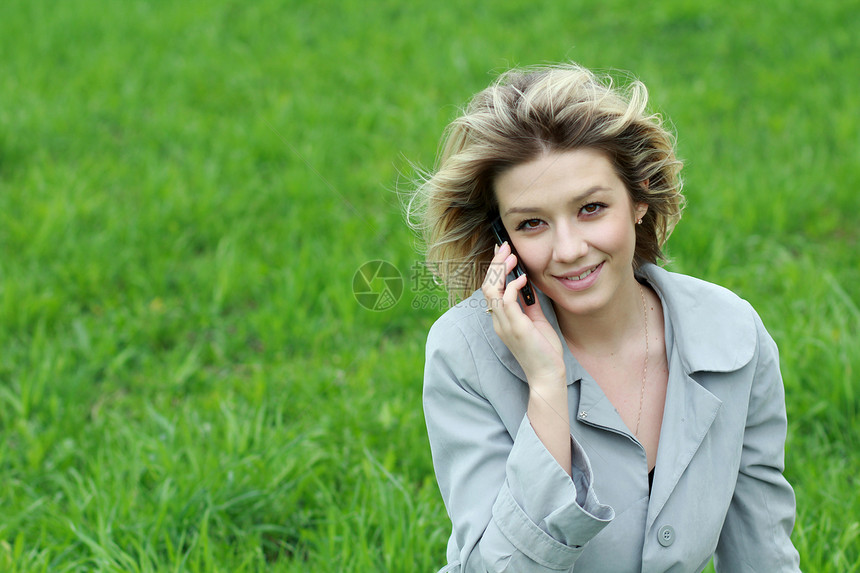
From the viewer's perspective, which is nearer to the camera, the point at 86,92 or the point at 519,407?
the point at 519,407

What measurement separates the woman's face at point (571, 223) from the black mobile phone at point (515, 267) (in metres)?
0.03

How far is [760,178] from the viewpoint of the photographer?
16.5ft

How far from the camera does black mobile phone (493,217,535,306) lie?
189 cm

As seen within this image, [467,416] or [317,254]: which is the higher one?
[467,416]

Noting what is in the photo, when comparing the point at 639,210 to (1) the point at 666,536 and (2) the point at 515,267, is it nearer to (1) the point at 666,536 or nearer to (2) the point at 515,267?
(2) the point at 515,267

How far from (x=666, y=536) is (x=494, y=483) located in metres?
0.39

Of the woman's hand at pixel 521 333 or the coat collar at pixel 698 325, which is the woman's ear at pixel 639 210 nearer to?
the coat collar at pixel 698 325

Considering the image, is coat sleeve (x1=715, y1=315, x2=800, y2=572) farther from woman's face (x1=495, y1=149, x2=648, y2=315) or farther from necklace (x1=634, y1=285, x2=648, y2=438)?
woman's face (x1=495, y1=149, x2=648, y2=315)

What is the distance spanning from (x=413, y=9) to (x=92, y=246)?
14.5ft

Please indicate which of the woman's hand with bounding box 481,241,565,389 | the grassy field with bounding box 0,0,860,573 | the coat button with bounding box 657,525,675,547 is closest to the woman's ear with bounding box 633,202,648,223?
the woman's hand with bounding box 481,241,565,389

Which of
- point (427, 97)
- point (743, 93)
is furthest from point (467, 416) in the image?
point (743, 93)

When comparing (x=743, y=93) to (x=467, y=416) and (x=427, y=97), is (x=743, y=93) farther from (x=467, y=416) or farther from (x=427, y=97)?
(x=467, y=416)

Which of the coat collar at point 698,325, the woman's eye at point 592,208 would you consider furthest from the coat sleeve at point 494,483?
the woman's eye at point 592,208

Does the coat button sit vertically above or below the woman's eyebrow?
below
